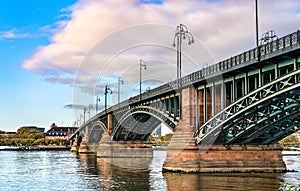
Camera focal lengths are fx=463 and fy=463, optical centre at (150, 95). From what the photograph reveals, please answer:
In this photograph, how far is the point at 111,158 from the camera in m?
97.1

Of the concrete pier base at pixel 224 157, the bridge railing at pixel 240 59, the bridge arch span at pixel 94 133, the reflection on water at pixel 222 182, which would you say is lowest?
the reflection on water at pixel 222 182

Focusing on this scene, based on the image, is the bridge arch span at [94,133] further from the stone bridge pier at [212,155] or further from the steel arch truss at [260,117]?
the steel arch truss at [260,117]

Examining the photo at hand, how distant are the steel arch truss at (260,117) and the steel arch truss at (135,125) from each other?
24.8 meters

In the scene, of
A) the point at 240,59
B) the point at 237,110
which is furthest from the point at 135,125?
the point at 240,59

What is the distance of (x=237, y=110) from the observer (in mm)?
43125

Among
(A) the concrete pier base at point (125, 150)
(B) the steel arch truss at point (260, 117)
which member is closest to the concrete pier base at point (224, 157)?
(B) the steel arch truss at point (260, 117)

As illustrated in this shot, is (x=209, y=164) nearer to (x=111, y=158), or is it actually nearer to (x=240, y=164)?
(x=240, y=164)

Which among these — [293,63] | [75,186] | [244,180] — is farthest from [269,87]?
[75,186]

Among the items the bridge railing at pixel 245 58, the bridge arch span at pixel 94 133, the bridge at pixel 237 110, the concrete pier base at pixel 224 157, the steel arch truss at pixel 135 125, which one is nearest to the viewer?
the bridge railing at pixel 245 58

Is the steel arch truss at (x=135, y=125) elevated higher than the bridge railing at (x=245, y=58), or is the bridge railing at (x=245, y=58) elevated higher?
the bridge railing at (x=245, y=58)

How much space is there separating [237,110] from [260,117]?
10.1 feet

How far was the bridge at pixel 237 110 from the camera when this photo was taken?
123 ft

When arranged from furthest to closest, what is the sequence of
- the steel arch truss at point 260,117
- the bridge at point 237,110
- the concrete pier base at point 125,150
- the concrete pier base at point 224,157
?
1. the concrete pier base at point 125,150
2. the concrete pier base at point 224,157
3. the bridge at point 237,110
4. the steel arch truss at point 260,117

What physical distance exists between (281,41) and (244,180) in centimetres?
1528
